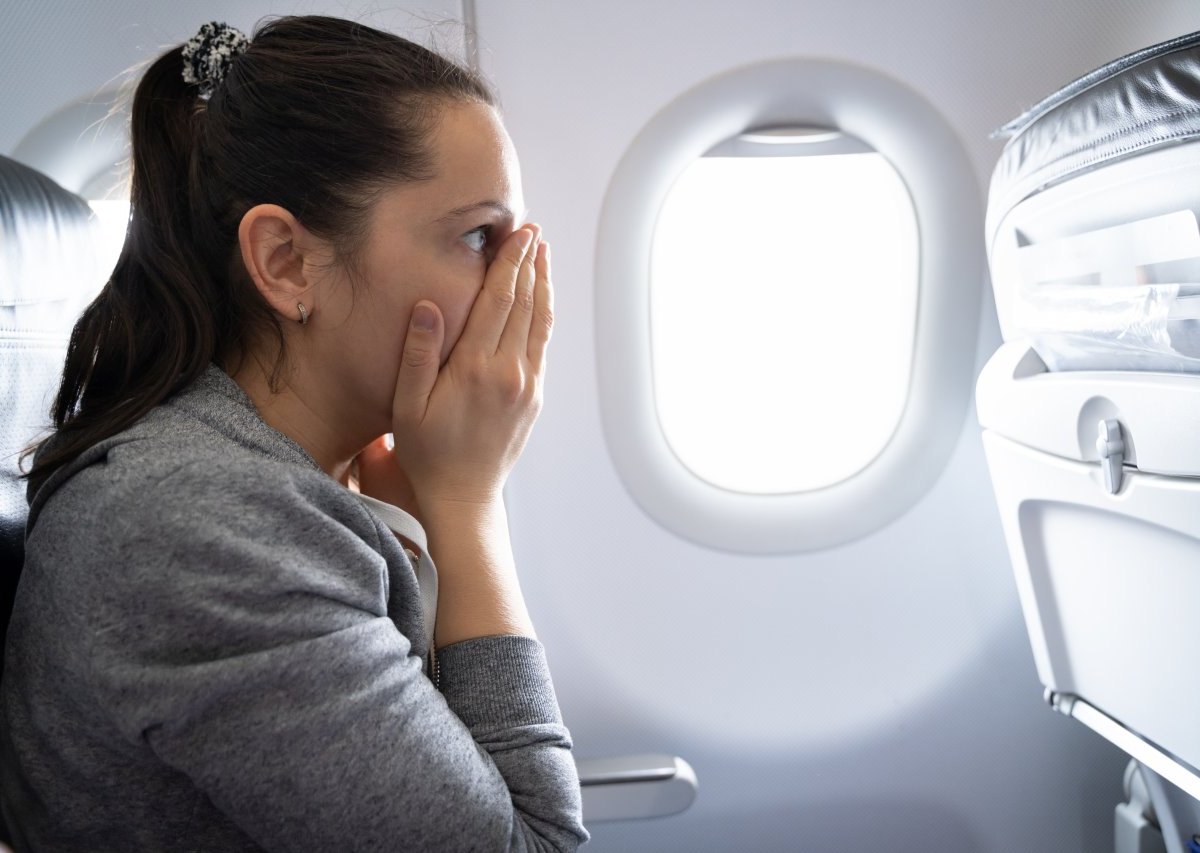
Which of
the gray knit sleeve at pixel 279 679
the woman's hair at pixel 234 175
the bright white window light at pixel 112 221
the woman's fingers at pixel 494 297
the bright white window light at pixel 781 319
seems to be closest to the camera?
the gray knit sleeve at pixel 279 679

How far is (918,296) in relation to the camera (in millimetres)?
1806

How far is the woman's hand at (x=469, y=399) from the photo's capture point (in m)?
1.15

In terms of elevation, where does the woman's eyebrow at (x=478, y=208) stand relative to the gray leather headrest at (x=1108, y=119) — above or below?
below

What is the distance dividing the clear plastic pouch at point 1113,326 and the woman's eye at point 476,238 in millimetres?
730

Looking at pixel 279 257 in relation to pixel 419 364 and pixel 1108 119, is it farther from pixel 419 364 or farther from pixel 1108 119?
pixel 1108 119

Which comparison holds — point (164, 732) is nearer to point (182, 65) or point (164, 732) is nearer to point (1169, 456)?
point (182, 65)

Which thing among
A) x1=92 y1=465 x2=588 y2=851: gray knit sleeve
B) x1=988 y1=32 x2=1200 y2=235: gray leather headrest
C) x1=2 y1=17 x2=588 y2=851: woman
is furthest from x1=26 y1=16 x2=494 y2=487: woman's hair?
x1=988 y1=32 x2=1200 y2=235: gray leather headrest

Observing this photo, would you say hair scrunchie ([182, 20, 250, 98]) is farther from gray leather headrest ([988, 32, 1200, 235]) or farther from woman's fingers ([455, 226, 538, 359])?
gray leather headrest ([988, 32, 1200, 235])

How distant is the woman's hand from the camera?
115 centimetres

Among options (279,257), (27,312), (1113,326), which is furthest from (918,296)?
(27,312)

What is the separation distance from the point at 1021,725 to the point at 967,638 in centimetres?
21

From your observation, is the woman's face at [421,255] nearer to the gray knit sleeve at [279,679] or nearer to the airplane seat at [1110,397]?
the gray knit sleeve at [279,679]

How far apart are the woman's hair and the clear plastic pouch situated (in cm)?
78

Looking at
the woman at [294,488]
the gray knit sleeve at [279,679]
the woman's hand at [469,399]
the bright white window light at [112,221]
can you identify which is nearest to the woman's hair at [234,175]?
the woman at [294,488]
